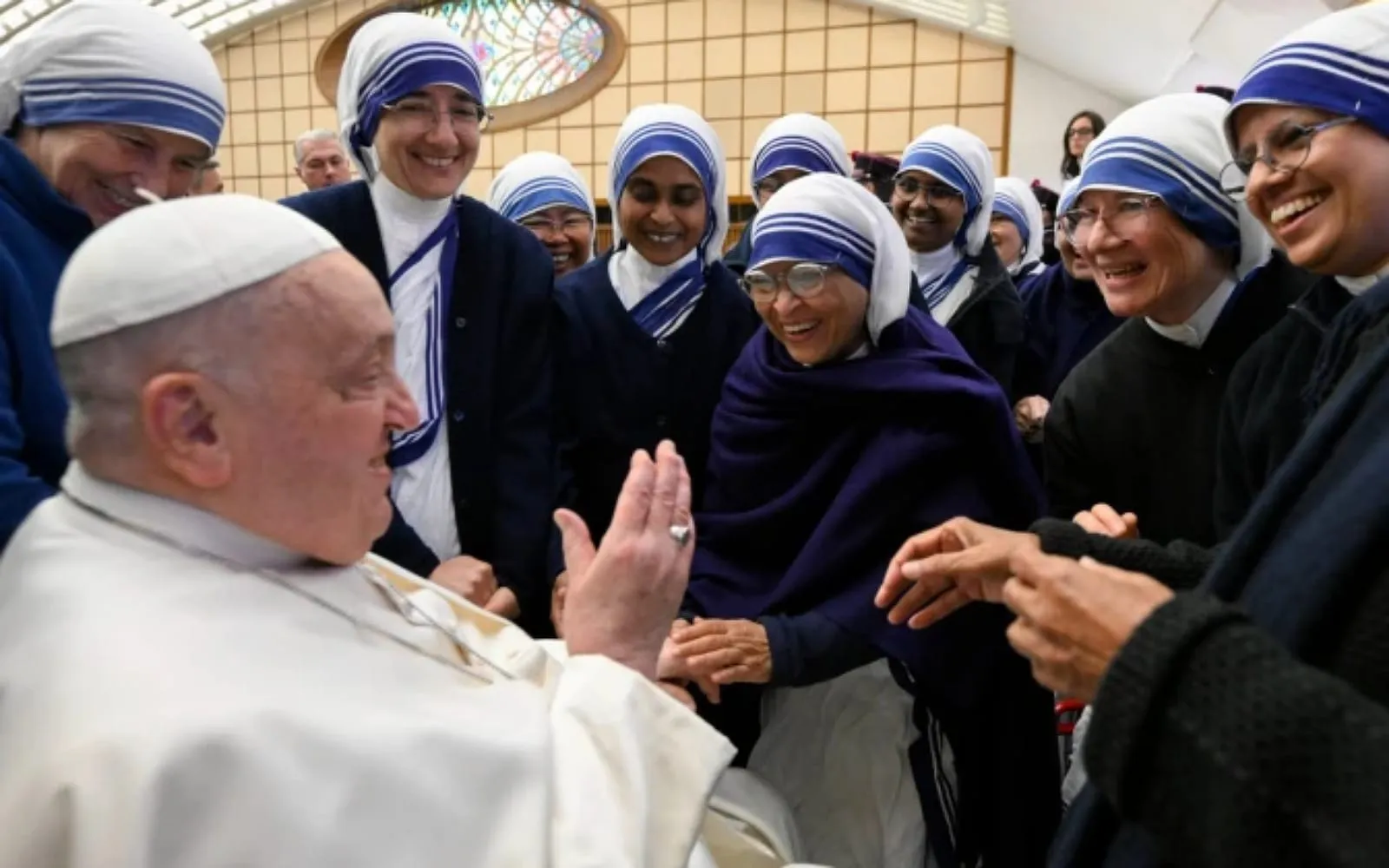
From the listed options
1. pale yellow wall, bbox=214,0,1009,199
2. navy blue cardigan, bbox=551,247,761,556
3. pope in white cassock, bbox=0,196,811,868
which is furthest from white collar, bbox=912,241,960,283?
pale yellow wall, bbox=214,0,1009,199

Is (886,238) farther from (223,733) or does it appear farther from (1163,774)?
(223,733)

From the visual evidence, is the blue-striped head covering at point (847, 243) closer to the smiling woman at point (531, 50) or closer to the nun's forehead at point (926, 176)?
the nun's forehead at point (926, 176)

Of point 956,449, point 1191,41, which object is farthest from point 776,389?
point 1191,41

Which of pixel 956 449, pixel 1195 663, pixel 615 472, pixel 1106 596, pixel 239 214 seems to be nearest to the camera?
pixel 1195 663

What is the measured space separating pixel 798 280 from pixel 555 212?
6.69 feet

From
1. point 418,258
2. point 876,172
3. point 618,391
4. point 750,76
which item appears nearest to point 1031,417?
point 618,391

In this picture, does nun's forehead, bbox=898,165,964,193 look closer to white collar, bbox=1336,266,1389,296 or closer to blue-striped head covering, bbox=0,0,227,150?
white collar, bbox=1336,266,1389,296

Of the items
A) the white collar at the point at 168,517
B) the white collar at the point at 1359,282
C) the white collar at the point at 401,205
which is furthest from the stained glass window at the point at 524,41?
the white collar at the point at 168,517

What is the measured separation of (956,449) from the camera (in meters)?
1.99

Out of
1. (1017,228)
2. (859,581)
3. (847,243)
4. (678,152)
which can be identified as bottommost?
(859,581)

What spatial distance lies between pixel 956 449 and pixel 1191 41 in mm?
5406

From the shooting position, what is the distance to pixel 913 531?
1.97 m

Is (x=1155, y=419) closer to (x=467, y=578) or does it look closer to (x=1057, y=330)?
(x=467, y=578)

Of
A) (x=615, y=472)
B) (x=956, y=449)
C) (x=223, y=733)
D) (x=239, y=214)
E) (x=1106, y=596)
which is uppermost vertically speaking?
(x=239, y=214)
